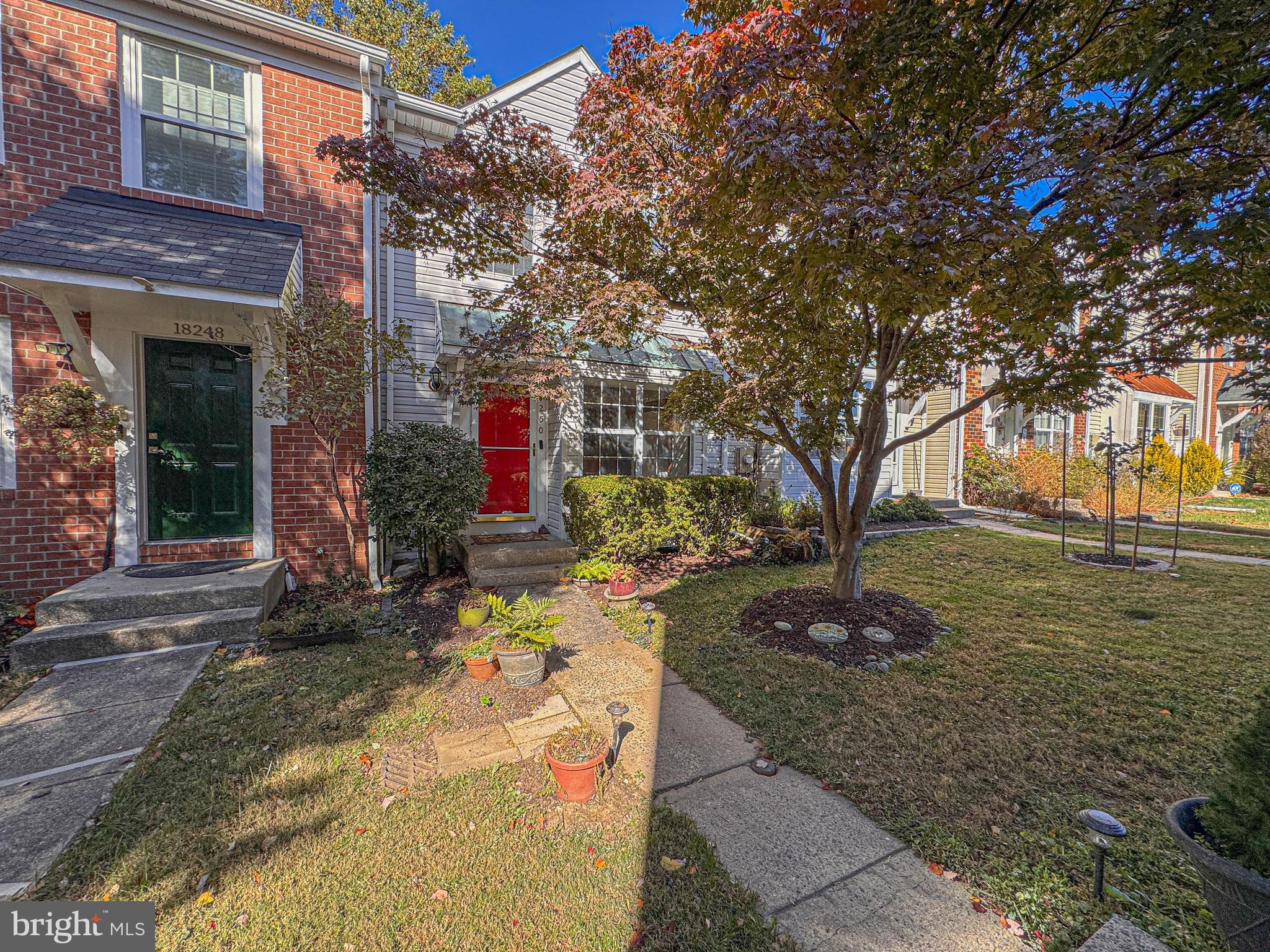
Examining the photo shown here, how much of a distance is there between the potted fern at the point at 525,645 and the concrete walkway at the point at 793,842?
0.31 meters

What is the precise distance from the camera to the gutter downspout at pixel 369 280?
6.04 meters

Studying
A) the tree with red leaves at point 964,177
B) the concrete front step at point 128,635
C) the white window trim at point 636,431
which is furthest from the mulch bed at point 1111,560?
the concrete front step at point 128,635

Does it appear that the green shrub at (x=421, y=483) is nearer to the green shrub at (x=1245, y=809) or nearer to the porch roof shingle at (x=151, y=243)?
the porch roof shingle at (x=151, y=243)

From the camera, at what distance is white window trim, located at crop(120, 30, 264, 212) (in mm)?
5133

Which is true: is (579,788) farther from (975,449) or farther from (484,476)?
(975,449)

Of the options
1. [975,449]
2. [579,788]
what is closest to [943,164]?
[579,788]

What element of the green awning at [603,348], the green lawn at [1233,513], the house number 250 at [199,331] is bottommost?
the green lawn at [1233,513]

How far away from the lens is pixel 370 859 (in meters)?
2.16

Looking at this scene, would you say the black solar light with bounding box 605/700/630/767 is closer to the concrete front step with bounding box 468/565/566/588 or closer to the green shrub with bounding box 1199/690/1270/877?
the green shrub with bounding box 1199/690/1270/877

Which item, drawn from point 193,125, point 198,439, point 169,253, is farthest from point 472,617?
point 193,125

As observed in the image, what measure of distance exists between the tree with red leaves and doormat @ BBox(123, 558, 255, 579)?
16.7ft

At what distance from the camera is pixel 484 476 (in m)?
6.27

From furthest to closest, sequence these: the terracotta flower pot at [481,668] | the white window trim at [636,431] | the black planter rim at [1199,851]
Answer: the white window trim at [636,431] → the terracotta flower pot at [481,668] → the black planter rim at [1199,851]

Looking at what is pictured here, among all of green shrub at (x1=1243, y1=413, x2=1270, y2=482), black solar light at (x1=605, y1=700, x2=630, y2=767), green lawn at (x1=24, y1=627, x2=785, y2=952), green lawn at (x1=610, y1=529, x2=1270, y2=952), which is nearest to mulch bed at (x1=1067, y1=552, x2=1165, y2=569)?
green lawn at (x1=610, y1=529, x2=1270, y2=952)
